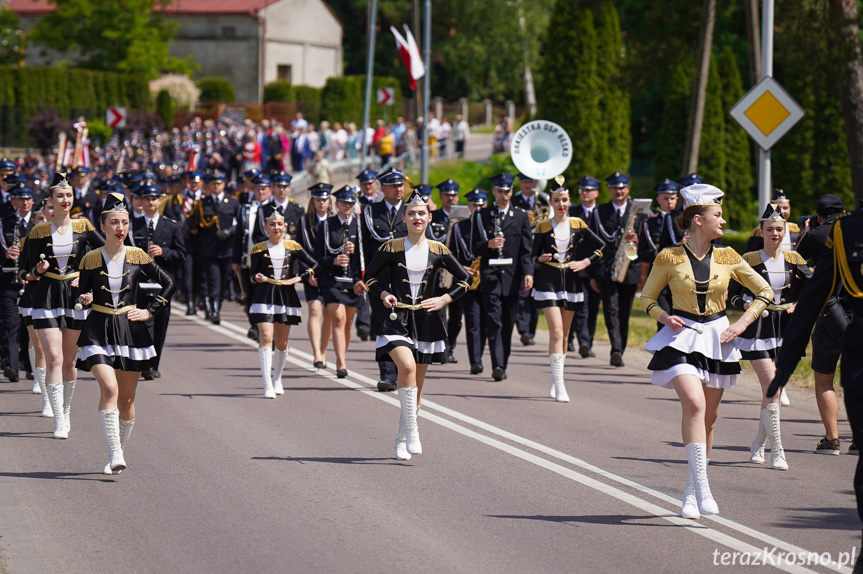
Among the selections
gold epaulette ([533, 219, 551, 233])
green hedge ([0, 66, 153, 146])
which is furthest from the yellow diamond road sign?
green hedge ([0, 66, 153, 146])

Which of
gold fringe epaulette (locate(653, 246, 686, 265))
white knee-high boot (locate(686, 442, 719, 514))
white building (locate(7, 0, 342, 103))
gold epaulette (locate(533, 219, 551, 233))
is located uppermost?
white building (locate(7, 0, 342, 103))

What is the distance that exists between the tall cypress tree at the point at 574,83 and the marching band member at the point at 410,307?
71.1 feet

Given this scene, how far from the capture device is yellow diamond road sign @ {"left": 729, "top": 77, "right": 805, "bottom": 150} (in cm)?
1542

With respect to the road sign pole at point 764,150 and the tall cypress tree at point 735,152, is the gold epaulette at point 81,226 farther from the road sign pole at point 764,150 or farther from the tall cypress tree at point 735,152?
the tall cypress tree at point 735,152

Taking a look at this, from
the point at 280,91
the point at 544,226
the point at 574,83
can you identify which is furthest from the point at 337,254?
the point at 280,91

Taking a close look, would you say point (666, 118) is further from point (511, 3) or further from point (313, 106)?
point (511, 3)

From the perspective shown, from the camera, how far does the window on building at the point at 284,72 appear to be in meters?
74.3

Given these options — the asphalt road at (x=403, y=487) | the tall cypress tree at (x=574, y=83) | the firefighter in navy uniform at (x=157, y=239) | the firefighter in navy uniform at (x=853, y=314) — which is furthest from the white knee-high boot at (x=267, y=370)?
the tall cypress tree at (x=574, y=83)

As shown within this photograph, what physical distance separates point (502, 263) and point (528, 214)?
3.23ft

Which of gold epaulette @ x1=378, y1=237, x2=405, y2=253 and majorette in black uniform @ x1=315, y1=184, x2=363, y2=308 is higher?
gold epaulette @ x1=378, y1=237, x2=405, y2=253

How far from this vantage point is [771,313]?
10.1 m

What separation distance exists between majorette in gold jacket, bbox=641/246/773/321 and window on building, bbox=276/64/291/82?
67766 millimetres

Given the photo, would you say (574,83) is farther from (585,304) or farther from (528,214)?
(528,214)

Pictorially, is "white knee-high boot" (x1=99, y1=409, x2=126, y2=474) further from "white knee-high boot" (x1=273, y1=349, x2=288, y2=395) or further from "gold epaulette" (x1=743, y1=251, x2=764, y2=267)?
"gold epaulette" (x1=743, y1=251, x2=764, y2=267)
